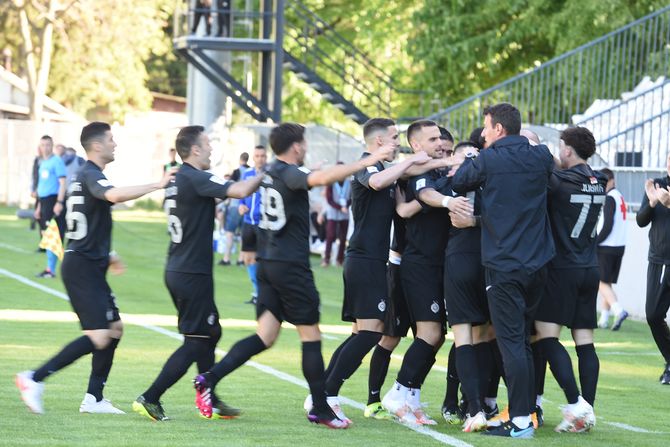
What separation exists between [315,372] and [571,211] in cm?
216

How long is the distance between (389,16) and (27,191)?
1558cm

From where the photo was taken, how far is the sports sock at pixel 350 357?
9.20 m

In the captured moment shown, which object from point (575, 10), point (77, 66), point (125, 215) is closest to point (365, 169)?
point (575, 10)

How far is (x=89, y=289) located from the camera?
30.3ft

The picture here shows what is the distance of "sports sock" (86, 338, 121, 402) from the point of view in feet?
30.6

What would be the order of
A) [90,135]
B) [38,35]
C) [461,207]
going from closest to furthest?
[461,207]
[90,135]
[38,35]

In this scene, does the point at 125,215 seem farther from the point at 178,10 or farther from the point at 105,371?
the point at 105,371

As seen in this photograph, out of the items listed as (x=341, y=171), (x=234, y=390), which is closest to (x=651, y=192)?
(x=341, y=171)

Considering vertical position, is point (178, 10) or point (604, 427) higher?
point (178, 10)

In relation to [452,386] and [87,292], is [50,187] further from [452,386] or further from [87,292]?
[452,386]

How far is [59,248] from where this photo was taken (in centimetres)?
1934

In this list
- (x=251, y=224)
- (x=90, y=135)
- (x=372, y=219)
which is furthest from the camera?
(x=251, y=224)

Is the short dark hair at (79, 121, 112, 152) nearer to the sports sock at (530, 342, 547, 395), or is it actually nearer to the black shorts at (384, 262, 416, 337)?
the black shorts at (384, 262, 416, 337)

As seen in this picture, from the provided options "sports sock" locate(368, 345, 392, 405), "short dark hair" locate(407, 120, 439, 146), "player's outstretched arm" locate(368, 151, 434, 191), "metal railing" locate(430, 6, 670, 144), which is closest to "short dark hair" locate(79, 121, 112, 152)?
"player's outstretched arm" locate(368, 151, 434, 191)
